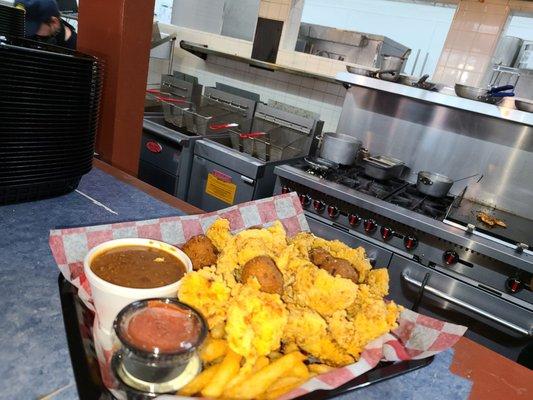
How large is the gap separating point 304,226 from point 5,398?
106 cm

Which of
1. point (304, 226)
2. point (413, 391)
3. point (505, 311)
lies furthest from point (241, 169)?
point (413, 391)

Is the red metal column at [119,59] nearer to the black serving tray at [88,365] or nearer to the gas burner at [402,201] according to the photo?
the black serving tray at [88,365]

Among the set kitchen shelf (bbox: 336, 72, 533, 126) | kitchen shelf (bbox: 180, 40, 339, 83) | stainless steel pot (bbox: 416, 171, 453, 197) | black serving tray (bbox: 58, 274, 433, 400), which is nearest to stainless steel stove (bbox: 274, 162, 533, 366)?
stainless steel pot (bbox: 416, 171, 453, 197)

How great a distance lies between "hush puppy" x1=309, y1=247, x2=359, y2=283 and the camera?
108 centimetres

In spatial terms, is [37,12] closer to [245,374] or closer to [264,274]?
[264,274]

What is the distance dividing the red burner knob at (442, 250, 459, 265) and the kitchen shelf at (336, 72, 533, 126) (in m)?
1.26

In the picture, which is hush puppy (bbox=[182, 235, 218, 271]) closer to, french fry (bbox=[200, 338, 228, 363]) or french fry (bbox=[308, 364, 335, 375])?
french fry (bbox=[200, 338, 228, 363])

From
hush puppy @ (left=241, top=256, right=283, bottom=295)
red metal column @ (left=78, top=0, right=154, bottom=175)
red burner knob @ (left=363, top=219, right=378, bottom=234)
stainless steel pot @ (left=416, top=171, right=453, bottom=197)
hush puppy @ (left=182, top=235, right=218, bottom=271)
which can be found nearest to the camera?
hush puppy @ (left=241, top=256, right=283, bottom=295)

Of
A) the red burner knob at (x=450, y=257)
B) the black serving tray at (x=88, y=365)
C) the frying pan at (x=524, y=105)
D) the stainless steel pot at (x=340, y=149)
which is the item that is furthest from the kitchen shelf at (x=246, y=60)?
the black serving tray at (x=88, y=365)

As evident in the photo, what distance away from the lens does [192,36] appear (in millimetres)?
5719

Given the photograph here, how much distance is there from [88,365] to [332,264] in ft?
2.14

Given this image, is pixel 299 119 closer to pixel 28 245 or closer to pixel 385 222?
pixel 385 222

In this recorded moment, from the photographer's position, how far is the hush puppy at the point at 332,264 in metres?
1.08

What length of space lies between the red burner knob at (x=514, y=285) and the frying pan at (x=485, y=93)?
4.89ft
